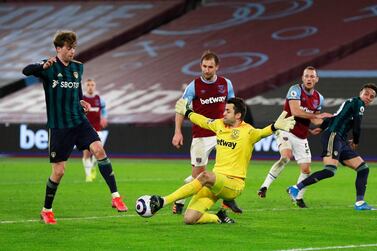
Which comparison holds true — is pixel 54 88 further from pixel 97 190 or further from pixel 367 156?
pixel 367 156

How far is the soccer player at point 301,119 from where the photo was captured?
14.9m

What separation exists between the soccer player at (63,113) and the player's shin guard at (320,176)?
330 cm

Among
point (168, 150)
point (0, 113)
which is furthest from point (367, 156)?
point (0, 113)

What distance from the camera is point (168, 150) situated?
29672 millimetres

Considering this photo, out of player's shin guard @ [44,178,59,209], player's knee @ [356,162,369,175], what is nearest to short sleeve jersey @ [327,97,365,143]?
player's knee @ [356,162,369,175]

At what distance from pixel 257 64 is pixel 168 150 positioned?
25.4 ft

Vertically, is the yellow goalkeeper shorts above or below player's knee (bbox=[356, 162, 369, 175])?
above

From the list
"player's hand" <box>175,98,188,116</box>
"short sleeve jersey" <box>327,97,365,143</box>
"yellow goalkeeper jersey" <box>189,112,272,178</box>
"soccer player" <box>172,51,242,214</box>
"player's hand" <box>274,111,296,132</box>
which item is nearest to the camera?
"player's hand" <box>274,111,296,132</box>

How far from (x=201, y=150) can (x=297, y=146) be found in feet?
7.15

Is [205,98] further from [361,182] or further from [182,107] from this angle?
[361,182]

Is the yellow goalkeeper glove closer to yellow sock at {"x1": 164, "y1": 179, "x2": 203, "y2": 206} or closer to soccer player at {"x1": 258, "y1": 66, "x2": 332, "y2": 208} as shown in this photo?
yellow sock at {"x1": 164, "y1": 179, "x2": 203, "y2": 206}

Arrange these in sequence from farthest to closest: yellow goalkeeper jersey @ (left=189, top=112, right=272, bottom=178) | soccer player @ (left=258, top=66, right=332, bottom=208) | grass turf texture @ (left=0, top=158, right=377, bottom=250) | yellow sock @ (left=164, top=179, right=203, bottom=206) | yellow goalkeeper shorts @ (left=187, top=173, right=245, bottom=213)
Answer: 1. soccer player @ (left=258, top=66, right=332, bottom=208)
2. yellow goalkeeper jersey @ (left=189, top=112, right=272, bottom=178)
3. yellow goalkeeper shorts @ (left=187, top=173, right=245, bottom=213)
4. yellow sock @ (left=164, top=179, right=203, bottom=206)
5. grass turf texture @ (left=0, top=158, right=377, bottom=250)

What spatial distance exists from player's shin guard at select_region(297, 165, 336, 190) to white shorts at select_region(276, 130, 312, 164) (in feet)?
2.78

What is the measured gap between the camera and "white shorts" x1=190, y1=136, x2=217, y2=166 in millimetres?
13938
